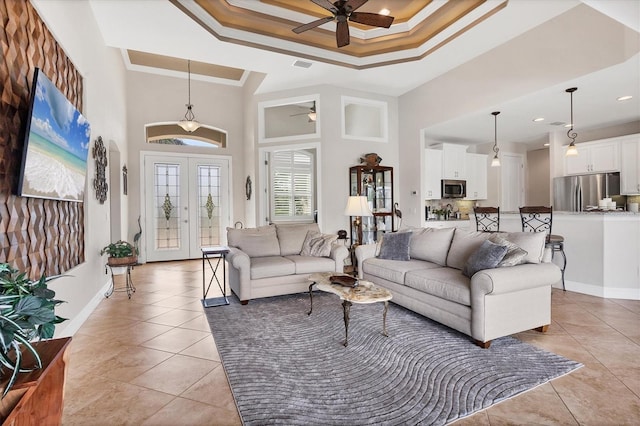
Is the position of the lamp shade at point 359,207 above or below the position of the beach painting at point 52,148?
below

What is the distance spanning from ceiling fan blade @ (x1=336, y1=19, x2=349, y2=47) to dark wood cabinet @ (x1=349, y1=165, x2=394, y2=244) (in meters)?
2.62

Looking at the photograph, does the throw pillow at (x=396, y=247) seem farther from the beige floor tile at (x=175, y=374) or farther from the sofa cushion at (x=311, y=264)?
the beige floor tile at (x=175, y=374)

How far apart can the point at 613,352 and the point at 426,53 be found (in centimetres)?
423

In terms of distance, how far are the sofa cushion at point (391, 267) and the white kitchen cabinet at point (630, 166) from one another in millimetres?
4761

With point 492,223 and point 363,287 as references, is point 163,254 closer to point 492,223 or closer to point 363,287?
point 363,287

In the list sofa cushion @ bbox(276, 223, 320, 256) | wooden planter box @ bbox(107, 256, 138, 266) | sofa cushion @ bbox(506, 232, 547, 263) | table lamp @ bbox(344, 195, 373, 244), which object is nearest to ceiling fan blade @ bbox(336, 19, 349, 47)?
table lamp @ bbox(344, 195, 373, 244)

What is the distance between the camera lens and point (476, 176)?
7246 mm

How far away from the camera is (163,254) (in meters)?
7.08

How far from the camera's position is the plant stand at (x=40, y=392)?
3.51 ft

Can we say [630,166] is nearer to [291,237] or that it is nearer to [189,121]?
[291,237]

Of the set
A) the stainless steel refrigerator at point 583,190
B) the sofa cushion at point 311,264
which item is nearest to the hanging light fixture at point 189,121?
the sofa cushion at point 311,264

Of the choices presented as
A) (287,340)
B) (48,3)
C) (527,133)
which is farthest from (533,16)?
(48,3)

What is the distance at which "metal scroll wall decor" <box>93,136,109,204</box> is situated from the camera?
4027mm

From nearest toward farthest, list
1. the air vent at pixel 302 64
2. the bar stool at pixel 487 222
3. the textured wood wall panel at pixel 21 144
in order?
the textured wood wall panel at pixel 21 144 → the air vent at pixel 302 64 → the bar stool at pixel 487 222
